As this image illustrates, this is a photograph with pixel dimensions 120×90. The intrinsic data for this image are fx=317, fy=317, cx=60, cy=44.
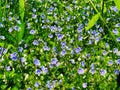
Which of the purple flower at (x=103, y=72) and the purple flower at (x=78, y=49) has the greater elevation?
the purple flower at (x=78, y=49)

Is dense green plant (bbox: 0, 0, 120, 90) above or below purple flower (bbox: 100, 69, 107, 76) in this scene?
above

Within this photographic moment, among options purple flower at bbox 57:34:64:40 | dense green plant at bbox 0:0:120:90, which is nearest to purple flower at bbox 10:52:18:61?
dense green plant at bbox 0:0:120:90

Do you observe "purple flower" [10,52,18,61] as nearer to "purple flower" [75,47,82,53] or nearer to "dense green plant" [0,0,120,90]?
"dense green plant" [0,0,120,90]

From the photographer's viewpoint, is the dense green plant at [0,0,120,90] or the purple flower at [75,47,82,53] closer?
the dense green plant at [0,0,120,90]

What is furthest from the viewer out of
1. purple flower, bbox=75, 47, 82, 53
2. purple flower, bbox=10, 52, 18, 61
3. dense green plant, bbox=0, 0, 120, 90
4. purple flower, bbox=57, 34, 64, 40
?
purple flower, bbox=57, 34, 64, 40

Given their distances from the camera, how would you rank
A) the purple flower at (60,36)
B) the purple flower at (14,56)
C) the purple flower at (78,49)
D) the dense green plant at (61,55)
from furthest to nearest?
the purple flower at (60,36), the purple flower at (78,49), the purple flower at (14,56), the dense green plant at (61,55)

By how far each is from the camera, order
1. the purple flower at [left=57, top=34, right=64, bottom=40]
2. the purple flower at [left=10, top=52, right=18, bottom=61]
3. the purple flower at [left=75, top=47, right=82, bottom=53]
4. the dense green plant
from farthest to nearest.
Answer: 1. the purple flower at [left=57, top=34, right=64, bottom=40]
2. the purple flower at [left=75, top=47, right=82, bottom=53]
3. the purple flower at [left=10, top=52, right=18, bottom=61]
4. the dense green plant

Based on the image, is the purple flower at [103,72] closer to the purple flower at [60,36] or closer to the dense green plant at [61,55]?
the dense green plant at [61,55]

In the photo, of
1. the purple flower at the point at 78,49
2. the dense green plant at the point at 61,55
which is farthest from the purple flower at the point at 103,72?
the purple flower at the point at 78,49

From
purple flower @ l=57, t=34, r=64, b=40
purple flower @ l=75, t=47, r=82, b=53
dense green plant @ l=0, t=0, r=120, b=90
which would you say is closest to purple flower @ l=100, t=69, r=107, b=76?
dense green plant @ l=0, t=0, r=120, b=90

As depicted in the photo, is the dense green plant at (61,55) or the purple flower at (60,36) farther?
the purple flower at (60,36)

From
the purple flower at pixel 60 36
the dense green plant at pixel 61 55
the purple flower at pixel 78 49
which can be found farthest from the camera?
the purple flower at pixel 60 36

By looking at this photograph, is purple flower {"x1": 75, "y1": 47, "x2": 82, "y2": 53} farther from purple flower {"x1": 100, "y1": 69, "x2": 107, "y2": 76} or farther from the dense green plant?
purple flower {"x1": 100, "y1": 69, "x2": 107, "y2": 76}
